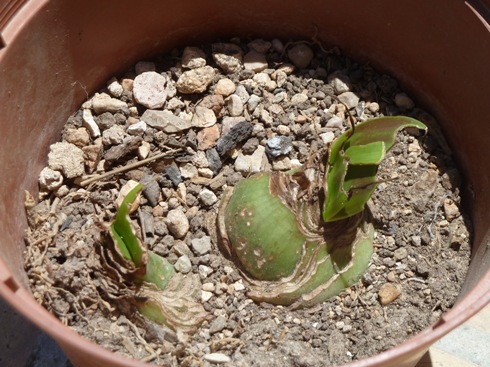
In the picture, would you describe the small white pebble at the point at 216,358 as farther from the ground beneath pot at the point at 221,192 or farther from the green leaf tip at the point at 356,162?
the green leaf tip at the point at 356,162

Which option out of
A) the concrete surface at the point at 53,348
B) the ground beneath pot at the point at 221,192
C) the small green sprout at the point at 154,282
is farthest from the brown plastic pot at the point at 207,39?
the concrete surface at the point at 53,348

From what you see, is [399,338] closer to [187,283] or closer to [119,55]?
[187,283]

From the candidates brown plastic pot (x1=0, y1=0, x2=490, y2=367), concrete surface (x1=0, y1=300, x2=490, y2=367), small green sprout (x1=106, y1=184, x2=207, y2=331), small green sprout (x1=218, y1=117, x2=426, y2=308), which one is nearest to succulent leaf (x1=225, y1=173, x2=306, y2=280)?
small green sprout (x1=218, y1=117, x2=426, y2=308)

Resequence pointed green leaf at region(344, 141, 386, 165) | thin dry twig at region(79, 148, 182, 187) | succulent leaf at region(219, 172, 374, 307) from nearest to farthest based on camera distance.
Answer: pointed green leaf at region(344, 141, 386, 165)
succulent leaf at region(219, 172, 374, 307)
thin dry twig at region(79, 148, 182, 187)

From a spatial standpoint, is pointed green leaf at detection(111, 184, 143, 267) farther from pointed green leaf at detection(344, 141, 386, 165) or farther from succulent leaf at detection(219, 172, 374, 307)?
pointed green leaf at detection(344, 141, 386, 165)

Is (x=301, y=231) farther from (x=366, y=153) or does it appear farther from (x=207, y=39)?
(x=207, y=39)

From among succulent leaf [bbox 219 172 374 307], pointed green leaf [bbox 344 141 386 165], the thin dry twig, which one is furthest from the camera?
the thin dry twig

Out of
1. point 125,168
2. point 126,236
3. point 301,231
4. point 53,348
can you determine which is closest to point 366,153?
point 301,231
